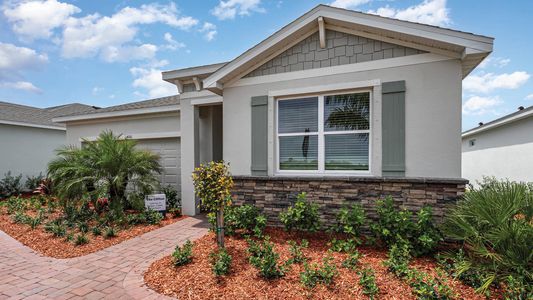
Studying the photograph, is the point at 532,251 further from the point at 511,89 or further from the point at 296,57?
the point at 511,89

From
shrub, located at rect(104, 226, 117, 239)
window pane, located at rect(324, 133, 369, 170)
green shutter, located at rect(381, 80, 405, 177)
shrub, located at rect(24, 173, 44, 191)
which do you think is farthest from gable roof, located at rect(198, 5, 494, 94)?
shrub, located at rect(24, 173, 44, 191)

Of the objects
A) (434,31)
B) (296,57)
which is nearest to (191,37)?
(296,57)

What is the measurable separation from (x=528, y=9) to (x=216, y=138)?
31.3ft

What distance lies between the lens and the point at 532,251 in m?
2.91

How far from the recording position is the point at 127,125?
9.23m

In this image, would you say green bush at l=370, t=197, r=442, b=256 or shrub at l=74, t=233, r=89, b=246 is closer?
green bush at l=370, t=197, r=442, b=256

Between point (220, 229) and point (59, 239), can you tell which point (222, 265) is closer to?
point (220, 229)

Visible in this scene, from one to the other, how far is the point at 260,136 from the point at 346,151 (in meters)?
1.95

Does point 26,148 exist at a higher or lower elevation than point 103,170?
higher

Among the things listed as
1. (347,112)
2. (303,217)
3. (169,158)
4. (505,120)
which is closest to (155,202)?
(169,158)

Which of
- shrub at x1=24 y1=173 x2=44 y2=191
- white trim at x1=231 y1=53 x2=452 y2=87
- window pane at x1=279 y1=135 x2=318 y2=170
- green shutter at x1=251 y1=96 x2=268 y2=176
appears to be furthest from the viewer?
shrub at x1=24 y1=173 x2=44 y2=191

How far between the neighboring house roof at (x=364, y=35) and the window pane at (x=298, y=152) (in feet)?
A: 6.71

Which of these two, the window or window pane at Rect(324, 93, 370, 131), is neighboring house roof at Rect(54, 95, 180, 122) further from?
window pane at Rect(324, 93, 370, 131)

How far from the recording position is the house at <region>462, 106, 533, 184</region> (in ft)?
28.2
